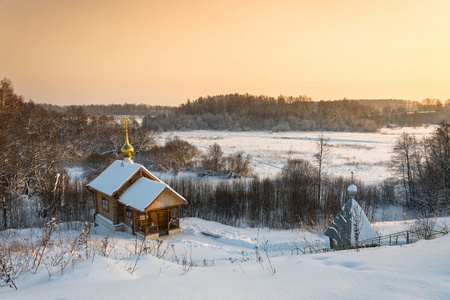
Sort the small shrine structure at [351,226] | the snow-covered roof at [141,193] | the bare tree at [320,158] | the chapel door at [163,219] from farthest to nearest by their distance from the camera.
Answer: the bare tree at [320,158] < the chapel door at [163,219] < the snow-covered roof at [141,193] < the small shrine structure at [351,226]

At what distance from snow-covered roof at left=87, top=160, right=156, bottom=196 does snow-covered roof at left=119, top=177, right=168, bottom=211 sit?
61cm

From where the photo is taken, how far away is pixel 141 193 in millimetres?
15586

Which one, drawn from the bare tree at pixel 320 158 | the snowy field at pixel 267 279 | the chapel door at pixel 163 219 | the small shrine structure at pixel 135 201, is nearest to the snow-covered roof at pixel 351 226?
the snowy field at pixel 267 279

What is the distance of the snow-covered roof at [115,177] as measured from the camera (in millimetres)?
16297

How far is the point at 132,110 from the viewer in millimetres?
188250

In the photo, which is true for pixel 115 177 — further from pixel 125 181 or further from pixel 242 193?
pixel 242 193

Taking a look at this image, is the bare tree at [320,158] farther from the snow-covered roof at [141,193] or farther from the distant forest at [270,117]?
the distant forest at [270,117]

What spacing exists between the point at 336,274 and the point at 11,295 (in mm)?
4593

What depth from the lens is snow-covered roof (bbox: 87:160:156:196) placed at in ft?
53.5

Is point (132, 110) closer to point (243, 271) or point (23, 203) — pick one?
point (23, 203)

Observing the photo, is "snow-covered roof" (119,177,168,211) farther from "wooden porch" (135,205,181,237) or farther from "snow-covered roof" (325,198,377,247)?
"snow-covered roof" (325,198,377,247)

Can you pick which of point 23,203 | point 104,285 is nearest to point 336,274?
point 104,285

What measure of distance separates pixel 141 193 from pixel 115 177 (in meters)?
2.56

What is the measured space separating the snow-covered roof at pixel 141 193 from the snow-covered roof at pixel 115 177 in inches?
24.1
